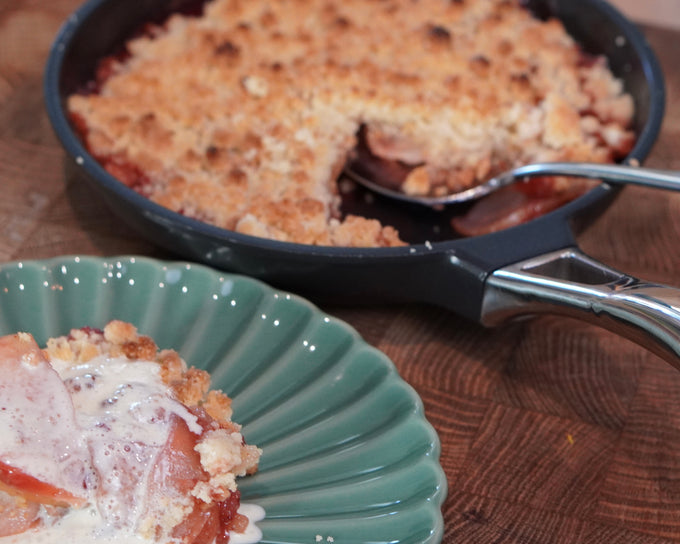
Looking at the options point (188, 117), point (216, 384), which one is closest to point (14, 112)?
point (188, 117)

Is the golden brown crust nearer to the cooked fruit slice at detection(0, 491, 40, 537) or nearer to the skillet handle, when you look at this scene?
the cooked fruit slice at detection(0, 491, 40, 537)

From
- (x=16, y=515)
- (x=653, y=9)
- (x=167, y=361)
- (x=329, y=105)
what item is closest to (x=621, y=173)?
(x=329, y=105)

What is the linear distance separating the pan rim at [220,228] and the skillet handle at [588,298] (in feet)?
0.25

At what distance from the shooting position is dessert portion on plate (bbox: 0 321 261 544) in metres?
0.89

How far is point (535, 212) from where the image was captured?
1.44 meters

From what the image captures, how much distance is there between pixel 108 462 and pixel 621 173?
0.87 metres

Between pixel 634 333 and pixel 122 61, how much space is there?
3.65ft

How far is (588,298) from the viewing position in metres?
1.07

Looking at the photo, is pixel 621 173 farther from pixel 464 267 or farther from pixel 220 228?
pixel 220 228

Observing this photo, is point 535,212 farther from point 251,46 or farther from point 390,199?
point 251,46

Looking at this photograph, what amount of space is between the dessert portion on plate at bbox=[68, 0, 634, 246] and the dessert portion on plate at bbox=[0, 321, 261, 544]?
41 centimetres

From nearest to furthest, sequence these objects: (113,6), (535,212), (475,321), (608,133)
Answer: (475,321) < (535,212) < (608,133) < (113,6)

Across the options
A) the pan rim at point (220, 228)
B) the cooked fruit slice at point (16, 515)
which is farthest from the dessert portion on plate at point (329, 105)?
the cooked fruit slice at point (16, 515)

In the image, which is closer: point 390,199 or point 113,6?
point 390,199
